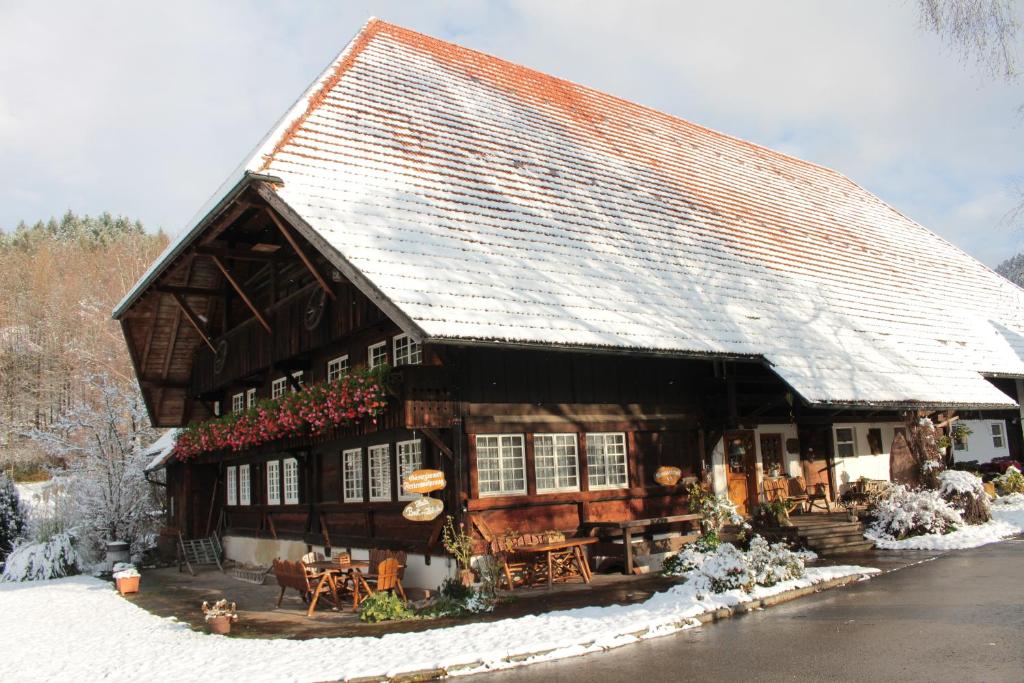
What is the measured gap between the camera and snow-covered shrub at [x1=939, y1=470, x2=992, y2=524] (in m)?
17.1

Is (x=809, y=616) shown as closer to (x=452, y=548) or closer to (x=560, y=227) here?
(x=452, y=548)

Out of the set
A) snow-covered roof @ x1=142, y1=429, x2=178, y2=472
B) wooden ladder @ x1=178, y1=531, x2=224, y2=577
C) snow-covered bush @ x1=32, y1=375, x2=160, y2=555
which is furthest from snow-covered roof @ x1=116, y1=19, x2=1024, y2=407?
snow-covered roof @ x1=142, y1=429, x2=178, y2=472

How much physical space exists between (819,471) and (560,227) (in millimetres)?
8431

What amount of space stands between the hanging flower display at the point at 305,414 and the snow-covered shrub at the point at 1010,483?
18.2 meters

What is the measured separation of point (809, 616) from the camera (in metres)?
9.90

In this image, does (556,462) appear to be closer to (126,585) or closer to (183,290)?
(126,585)

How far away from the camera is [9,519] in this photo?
2364 centimetres

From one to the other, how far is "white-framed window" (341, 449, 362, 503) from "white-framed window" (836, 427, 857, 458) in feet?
36.1

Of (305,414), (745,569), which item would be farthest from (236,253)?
(745,569)

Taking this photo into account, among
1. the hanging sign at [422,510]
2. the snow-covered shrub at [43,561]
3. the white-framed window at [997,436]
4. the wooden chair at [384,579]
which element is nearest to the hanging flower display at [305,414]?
the hanging sign at [422,510]

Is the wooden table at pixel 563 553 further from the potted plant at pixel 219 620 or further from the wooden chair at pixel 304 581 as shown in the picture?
the potted plant at pixel 219 620

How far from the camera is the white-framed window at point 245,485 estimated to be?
21250 mm

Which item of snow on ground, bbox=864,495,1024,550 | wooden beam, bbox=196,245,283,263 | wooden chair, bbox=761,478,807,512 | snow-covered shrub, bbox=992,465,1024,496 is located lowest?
snow on ground, bbox=864,495,1024,550

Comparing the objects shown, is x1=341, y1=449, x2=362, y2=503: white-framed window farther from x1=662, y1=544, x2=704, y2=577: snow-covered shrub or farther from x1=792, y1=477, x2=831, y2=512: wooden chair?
x1=792, y1=477, x2=831, y2=512: wooden chair
